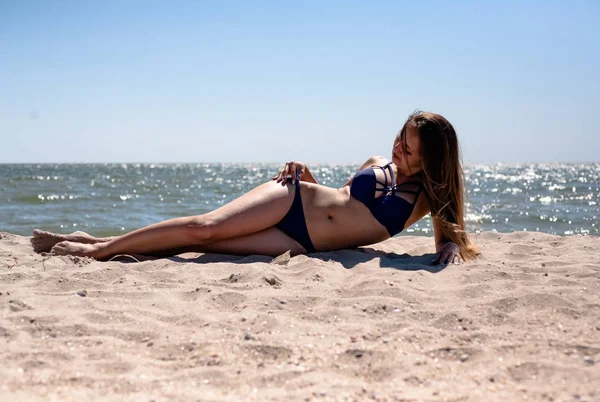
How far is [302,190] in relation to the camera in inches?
162

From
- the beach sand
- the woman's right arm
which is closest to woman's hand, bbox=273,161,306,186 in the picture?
the woman's right arm

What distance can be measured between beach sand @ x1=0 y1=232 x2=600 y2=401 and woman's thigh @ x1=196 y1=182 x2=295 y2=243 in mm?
362

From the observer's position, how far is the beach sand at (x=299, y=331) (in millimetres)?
1972

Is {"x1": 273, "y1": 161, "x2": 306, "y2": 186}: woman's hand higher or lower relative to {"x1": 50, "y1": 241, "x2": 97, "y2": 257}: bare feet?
higher

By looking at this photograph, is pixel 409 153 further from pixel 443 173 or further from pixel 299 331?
pixel 299 331

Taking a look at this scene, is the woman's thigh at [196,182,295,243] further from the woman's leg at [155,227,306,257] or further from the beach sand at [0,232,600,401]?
the beach sand at [0,232,600,401]

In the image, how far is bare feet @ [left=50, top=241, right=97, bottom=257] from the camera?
13.2ft

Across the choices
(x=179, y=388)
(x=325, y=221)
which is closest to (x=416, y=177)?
(x=325, y=221)

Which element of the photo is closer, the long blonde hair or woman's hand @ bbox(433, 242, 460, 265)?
woman's hand @ bbox(433, 242, 460, 265)

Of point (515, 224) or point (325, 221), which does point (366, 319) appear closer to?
point (325, 221)

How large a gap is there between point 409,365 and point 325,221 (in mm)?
2085

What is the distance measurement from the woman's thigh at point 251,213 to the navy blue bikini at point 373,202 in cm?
7

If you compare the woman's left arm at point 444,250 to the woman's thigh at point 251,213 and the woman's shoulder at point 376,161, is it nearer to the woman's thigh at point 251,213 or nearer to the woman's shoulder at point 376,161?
the woman's shoulder at point 376,161

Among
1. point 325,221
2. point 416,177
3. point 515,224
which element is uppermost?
point 416,177
